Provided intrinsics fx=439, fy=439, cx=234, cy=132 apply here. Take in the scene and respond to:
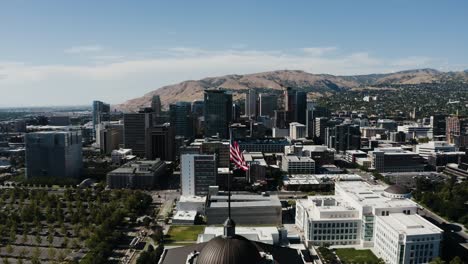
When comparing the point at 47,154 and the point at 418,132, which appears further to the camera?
the point at 418,132

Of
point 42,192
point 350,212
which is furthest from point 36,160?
point 350,212

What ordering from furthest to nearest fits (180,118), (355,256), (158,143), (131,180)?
(180,118) < (158,143) < (131,180) < (355,256)

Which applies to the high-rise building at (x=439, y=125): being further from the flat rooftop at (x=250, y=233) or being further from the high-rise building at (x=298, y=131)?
the flat rooftop at (x=250, y=233)

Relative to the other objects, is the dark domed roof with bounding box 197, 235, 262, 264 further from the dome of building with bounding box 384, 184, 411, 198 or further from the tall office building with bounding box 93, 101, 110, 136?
the tall office building with bounding box 93, 101, 110, 136

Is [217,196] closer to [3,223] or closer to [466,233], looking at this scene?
[3,223]

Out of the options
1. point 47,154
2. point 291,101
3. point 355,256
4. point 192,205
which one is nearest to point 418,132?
point 291,101

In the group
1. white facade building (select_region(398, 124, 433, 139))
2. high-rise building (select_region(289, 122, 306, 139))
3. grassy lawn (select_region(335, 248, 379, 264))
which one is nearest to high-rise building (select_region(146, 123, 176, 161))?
high-rise building (select_region(289, 122, 306, 139))

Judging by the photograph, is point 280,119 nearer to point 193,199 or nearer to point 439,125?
point 439,125
